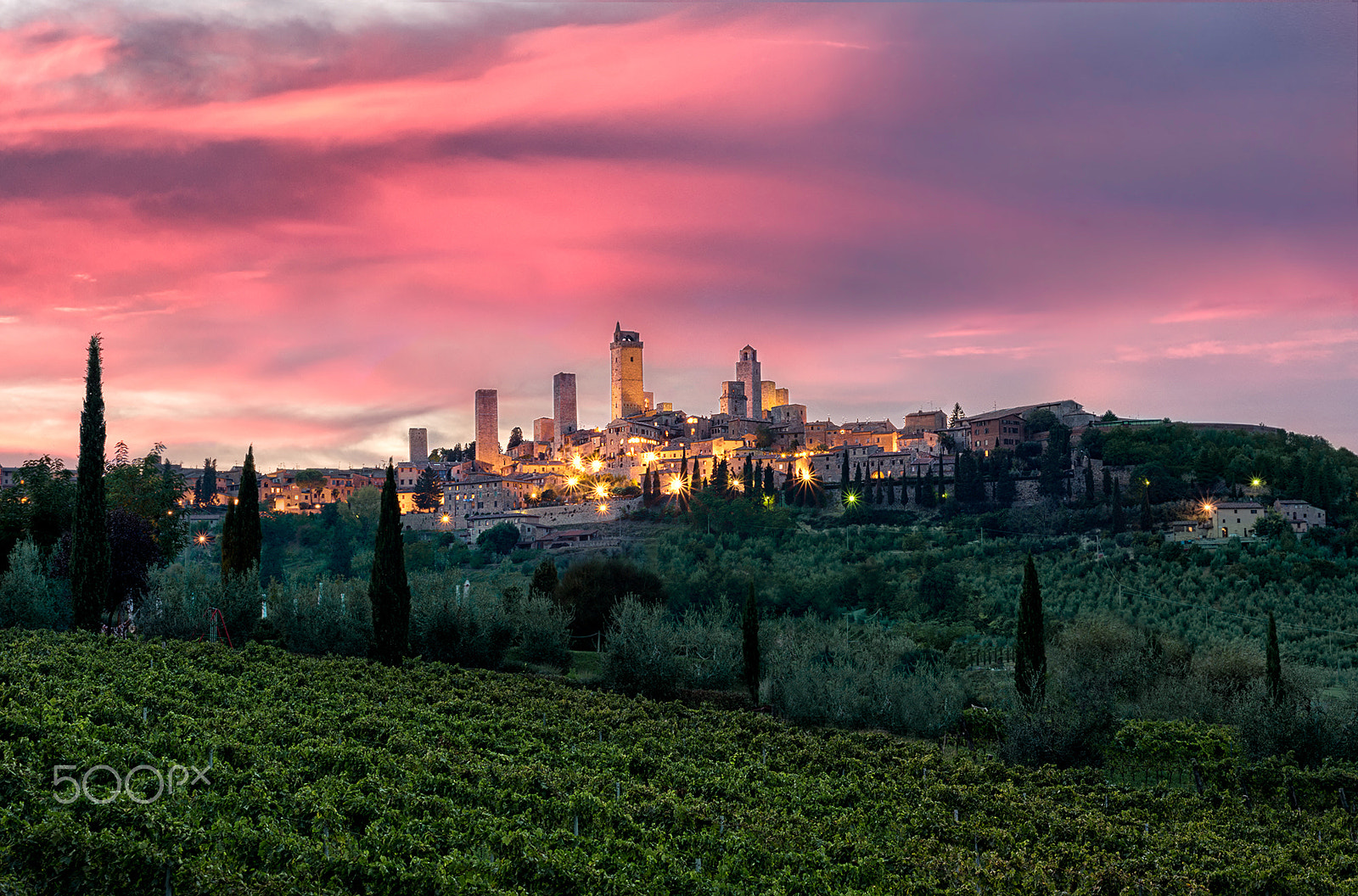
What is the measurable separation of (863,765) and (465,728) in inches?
257

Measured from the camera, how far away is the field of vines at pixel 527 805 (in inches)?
363

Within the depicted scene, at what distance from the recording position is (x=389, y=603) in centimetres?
2520

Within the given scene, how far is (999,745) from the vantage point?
2247cm

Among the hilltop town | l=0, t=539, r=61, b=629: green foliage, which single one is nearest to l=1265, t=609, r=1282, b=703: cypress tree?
l=0, t=539, r=61, b=629: green foliage

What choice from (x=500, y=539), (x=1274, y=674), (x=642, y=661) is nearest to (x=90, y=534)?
(x=642, y=661)

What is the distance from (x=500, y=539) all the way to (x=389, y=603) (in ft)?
159

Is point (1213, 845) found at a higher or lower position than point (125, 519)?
lower

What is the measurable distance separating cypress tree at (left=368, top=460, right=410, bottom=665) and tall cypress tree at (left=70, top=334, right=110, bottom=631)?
5901 mm

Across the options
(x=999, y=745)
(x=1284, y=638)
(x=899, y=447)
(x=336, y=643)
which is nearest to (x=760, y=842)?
(x=999, y=745)

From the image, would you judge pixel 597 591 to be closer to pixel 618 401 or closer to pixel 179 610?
pixel 179 610

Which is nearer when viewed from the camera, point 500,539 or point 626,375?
point 500,539

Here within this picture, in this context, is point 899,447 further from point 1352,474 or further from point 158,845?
point 158,845

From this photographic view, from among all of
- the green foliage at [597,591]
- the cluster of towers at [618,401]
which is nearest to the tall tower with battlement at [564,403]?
the cluster of towers at [618,401]

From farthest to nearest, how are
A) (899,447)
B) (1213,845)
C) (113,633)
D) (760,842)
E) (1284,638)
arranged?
1. (899,447)
2. (1284,638)
3. (113,633)
4. (1213,845)
5. (760,842)
